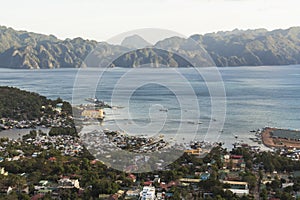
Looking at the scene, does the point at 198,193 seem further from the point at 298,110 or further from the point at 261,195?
the point at 298,110

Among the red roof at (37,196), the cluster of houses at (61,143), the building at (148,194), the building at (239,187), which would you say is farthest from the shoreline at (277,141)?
the red roof at (37,196)

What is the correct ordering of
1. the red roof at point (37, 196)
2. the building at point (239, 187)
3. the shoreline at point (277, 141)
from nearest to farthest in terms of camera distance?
the red roof at point (37, 196), the building at point (239, 187), the shoreline at point (277, 141)

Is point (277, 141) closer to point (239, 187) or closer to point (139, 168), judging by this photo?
point (239, 187)

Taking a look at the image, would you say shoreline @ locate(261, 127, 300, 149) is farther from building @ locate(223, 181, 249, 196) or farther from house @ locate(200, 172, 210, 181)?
building @ locate(223, 181, 249, 196)

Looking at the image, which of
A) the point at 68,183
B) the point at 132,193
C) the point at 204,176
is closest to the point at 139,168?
the point at 132,193

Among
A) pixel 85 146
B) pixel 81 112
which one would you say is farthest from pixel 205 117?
pixel 85 146

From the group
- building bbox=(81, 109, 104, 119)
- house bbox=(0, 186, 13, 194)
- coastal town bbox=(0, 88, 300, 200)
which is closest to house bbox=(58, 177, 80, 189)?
coastal town bbox=(0, 88, 300, 200)

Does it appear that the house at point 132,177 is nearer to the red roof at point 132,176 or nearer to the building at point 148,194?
the red roof at point 132,176
